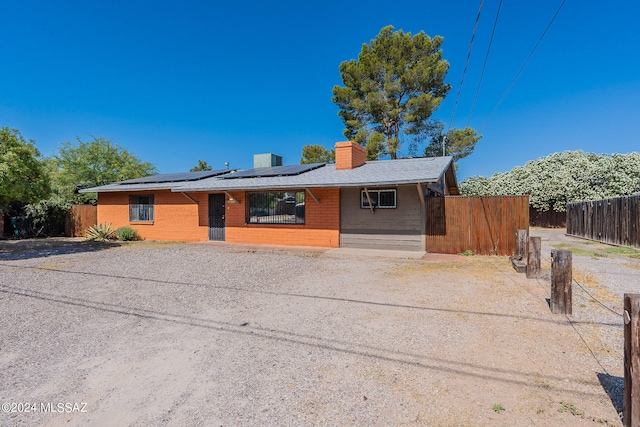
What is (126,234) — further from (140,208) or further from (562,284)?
(562,284)

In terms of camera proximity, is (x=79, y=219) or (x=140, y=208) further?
(x=79, y=219)

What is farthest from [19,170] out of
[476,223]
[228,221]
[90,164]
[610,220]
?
[610,220]

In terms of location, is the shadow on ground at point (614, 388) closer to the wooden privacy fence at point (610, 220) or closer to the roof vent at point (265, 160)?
the wooden privacy fence at point (610, 220)

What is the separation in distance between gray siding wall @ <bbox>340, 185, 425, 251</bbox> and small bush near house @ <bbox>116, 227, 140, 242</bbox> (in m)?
10.1

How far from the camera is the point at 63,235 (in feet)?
58.0

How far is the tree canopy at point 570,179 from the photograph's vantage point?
20.0m

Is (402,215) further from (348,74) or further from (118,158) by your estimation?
(118,158)

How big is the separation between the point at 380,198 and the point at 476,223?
3126mm

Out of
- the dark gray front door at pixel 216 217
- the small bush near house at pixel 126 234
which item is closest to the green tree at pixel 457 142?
the dark gray front door at pixel 216 217

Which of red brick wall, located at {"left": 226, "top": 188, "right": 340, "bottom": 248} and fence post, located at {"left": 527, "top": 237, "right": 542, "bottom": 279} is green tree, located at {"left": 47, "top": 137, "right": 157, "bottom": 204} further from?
fence post, located at {"left": 527, "top": 237, "right": 542, "bottom": 279}

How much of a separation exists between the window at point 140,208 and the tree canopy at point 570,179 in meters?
23.9

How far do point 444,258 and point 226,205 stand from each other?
29.2ft

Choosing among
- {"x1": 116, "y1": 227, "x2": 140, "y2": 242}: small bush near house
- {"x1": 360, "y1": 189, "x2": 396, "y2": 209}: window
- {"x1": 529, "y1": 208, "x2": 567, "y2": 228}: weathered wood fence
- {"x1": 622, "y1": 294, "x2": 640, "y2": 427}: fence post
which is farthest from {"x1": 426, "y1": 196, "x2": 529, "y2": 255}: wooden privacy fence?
{"x1": 529, "y1": 208, "x2": 567, "y2": 228}: weathered wood fence

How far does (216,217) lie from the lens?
14.0 meters
